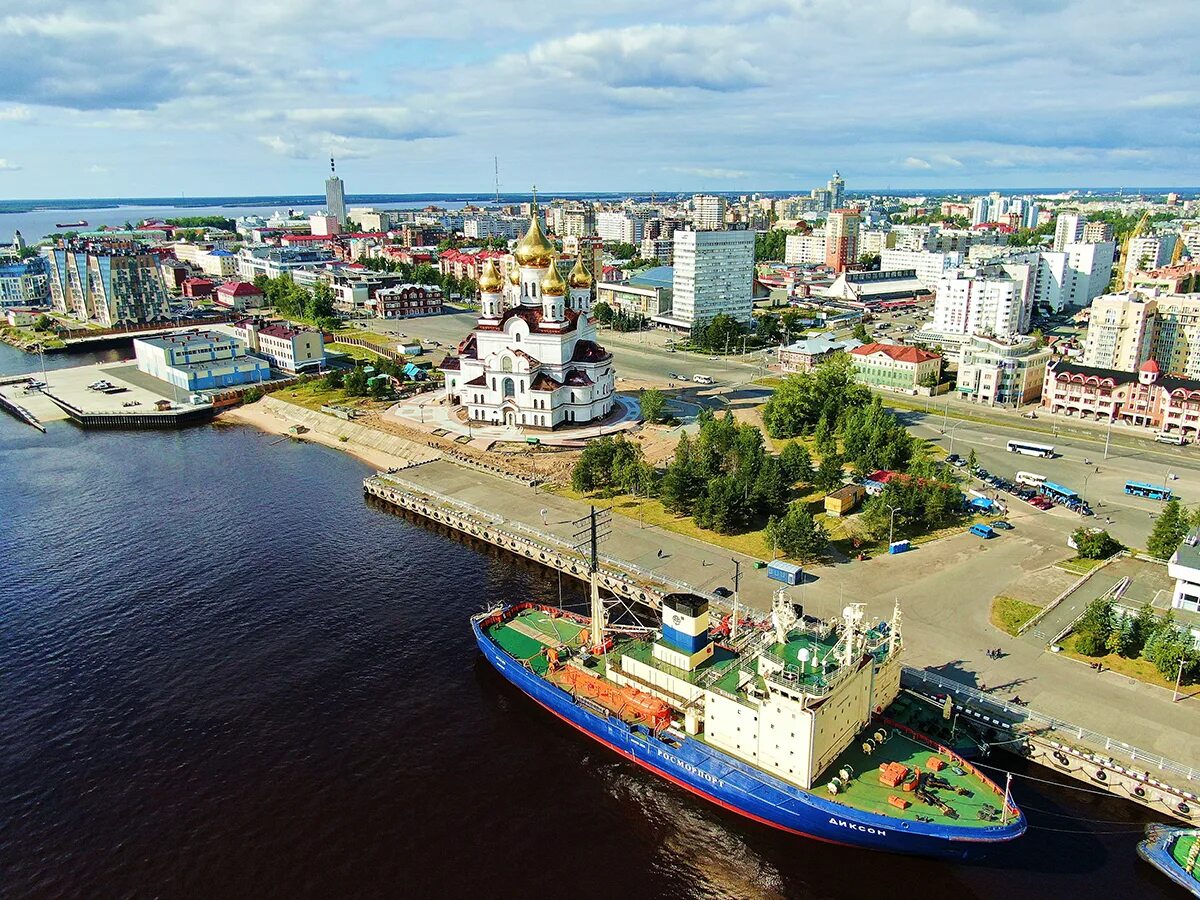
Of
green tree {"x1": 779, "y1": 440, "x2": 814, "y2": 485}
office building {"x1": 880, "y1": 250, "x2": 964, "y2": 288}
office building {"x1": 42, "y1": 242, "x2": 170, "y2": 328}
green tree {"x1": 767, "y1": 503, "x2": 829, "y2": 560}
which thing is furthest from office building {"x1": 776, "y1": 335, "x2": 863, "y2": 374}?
office building {"x1": 42, "y1": 242, "x2": 170, "y2": 328}

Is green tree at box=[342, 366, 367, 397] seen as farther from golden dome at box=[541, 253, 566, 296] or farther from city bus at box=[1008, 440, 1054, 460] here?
city bus at box=[1008, 440, 1054, 460]

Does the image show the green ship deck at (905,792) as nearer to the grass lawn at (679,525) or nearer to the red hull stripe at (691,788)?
the red hull stripe at (691,788)

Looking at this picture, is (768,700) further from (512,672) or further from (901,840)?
(512,672)

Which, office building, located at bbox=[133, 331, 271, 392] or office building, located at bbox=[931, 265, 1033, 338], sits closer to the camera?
office building, located at bbox=[133, 331, 271, 392]

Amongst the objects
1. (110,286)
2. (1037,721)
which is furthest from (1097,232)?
(110,286)

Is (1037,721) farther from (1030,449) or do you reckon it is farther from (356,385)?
(356,385)

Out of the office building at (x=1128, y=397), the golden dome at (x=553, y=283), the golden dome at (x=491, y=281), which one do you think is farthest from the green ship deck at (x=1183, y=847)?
the golden dome at (x=491, y=281)
